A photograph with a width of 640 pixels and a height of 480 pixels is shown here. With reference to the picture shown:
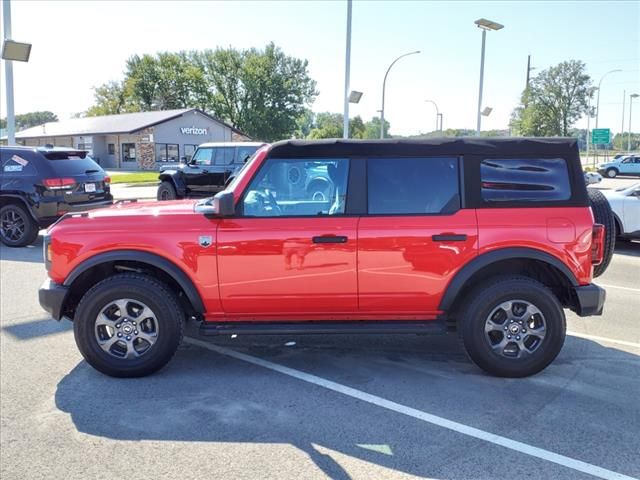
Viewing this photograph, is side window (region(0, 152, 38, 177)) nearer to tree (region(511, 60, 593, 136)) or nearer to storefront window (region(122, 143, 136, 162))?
storefront window (region(122, 143, 136, 162))

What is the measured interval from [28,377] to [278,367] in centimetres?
194

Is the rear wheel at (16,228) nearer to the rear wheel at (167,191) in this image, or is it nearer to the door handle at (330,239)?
the rear wheel at (167,191)

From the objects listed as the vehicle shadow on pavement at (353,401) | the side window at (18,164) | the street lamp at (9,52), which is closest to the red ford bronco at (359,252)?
the vehicle shadow on pavement at (353,401)

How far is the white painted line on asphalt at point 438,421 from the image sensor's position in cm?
302

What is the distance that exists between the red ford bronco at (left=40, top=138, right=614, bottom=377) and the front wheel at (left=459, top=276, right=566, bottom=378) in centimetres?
1

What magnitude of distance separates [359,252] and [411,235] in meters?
0.41

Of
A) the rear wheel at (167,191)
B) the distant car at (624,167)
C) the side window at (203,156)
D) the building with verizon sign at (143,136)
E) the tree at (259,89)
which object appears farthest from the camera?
the tree at (259,89)

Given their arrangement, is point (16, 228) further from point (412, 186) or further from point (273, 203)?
point (412, 186)

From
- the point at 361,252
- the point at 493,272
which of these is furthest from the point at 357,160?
the point at 493,272

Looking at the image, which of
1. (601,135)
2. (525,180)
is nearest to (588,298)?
(525,180)

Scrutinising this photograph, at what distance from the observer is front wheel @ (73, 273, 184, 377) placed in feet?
13.8

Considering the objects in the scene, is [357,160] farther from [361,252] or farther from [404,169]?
[361,252]

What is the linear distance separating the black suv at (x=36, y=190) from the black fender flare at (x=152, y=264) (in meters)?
6.50

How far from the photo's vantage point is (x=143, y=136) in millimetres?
45500
